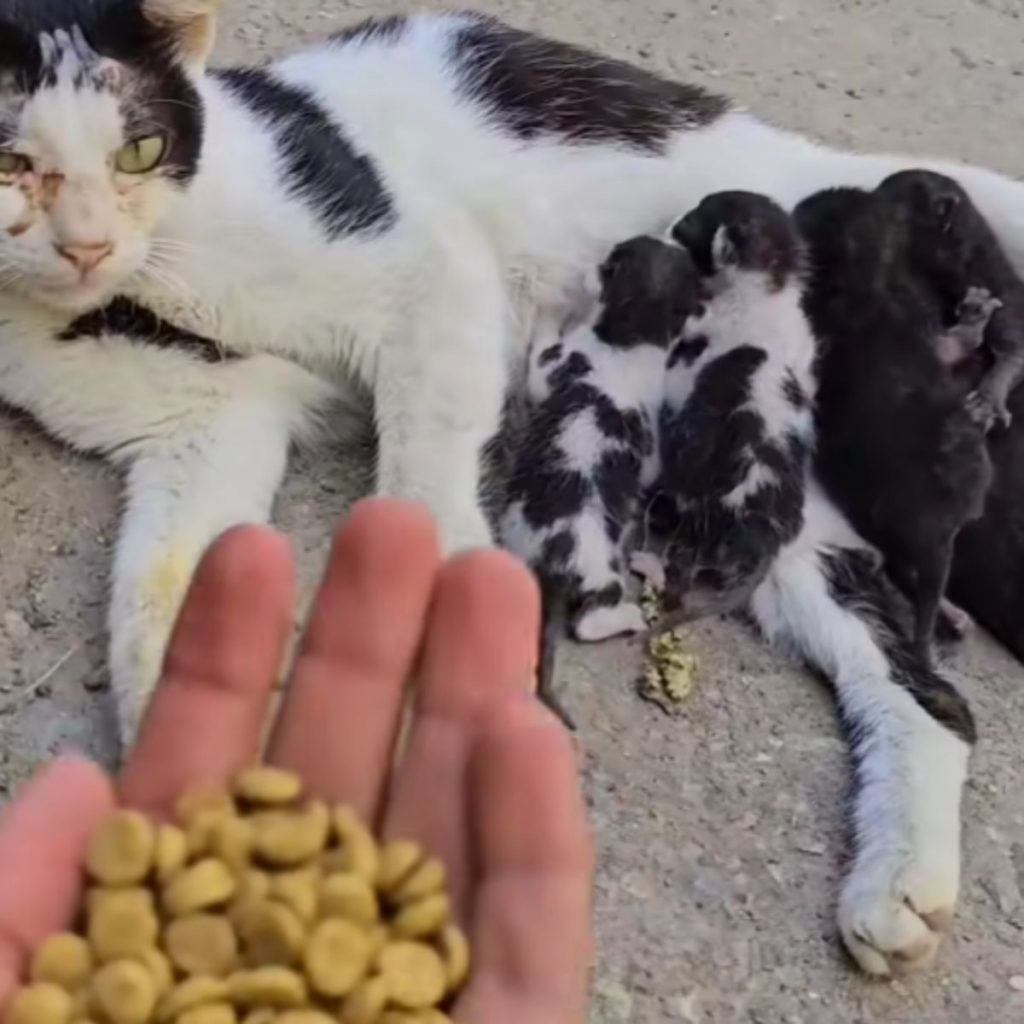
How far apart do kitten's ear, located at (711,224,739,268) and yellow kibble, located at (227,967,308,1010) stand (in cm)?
94

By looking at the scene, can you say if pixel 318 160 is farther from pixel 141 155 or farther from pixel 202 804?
pixel 202 804

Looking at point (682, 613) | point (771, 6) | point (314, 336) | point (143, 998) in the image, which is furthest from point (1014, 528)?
point (771, 6)

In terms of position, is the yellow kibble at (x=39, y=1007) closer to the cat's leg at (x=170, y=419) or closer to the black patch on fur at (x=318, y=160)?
the cat's leg at (x=170, y=419)

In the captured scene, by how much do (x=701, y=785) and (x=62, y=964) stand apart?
2.18 ft

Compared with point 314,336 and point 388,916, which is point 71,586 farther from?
point 388,916

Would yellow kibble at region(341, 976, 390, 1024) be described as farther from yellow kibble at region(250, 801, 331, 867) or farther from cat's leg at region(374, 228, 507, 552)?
cat's leg at region(374, 228, 507, 552)

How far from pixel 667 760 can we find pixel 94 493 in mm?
623

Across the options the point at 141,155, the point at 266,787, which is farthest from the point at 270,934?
the point at 141,155

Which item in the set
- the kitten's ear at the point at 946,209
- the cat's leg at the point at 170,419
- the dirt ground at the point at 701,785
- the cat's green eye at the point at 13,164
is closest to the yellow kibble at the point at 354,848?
A: the dirt ground at the point at 701,785

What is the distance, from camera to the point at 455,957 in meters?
1.05

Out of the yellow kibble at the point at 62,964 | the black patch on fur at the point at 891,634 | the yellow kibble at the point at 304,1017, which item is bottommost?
the black patch on fur at the point at 891,634

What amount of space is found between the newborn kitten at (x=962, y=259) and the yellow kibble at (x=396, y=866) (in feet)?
2.77

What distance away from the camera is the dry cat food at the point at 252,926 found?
1.02 metres

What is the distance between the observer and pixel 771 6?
2537mm
